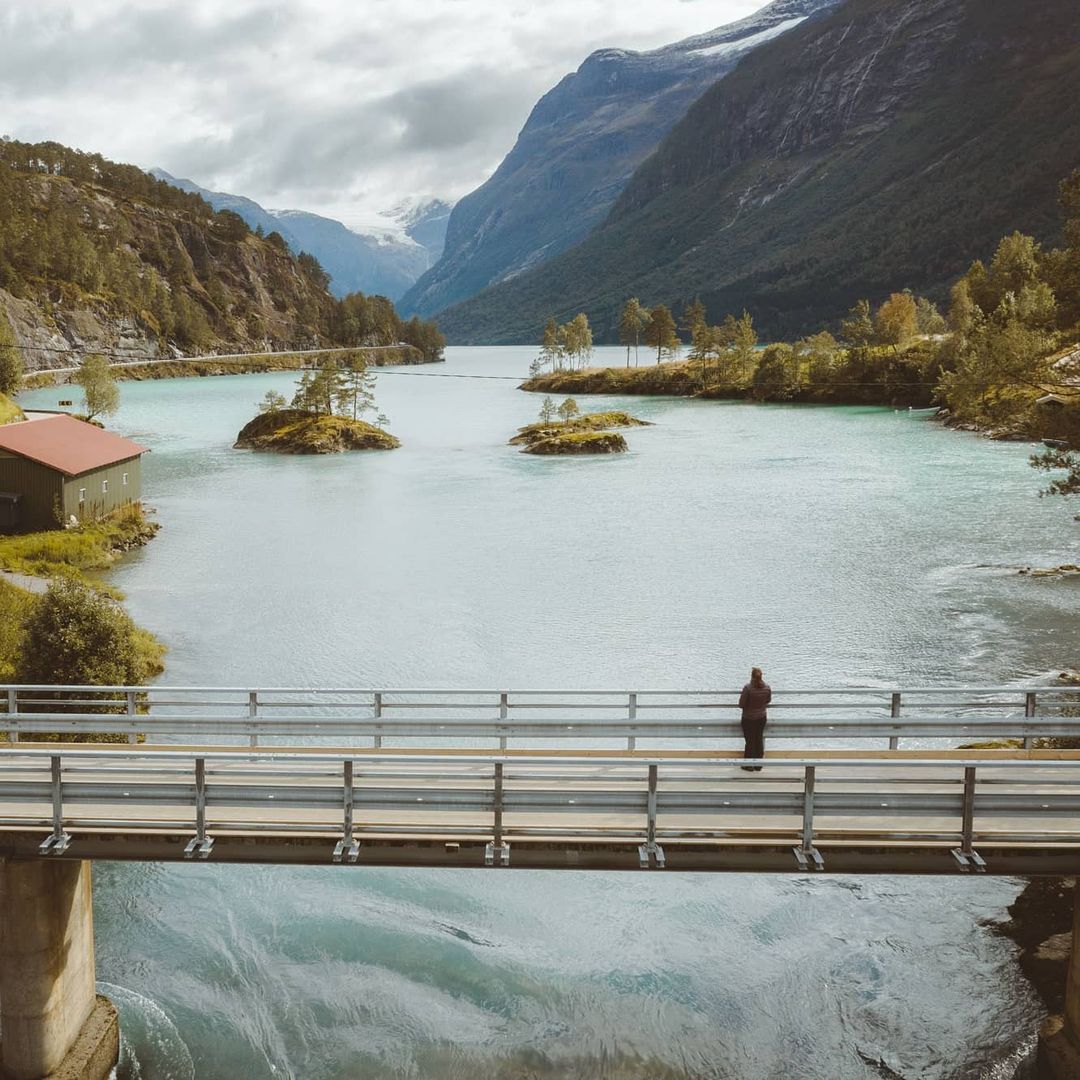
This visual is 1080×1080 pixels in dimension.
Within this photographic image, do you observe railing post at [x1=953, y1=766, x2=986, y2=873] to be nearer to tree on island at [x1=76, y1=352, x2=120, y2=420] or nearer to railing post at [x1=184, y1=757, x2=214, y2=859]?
railing post at [x1=184, y1=757, x2=214, y2=859]

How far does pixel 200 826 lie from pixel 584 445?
3710 inches

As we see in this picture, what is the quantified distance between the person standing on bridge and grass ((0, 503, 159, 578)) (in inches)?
1483

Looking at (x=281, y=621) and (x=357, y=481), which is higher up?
(x=357, y=481)

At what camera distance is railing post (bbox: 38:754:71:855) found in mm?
14133

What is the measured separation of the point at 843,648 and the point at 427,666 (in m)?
16.1

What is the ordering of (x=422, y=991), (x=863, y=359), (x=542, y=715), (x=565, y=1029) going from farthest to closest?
(x=863, y=359) → (x=542, y=715) → (x=422, y=991) → (x=565, y=1029)

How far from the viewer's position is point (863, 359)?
16125cm

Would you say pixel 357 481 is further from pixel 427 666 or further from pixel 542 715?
pixel 542 715

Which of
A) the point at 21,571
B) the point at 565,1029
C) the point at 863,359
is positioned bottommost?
the point at 565,1029

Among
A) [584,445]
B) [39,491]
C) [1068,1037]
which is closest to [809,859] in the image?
[1068,1037]

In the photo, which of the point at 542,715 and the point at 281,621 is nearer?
the point at 542,715

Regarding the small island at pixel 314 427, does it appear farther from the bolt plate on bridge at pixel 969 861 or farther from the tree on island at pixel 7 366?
the bolt plate on bridge at pixel 969 861

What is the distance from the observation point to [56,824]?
46.8 feet

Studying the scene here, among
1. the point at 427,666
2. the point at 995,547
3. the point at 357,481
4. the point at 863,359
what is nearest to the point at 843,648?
the point at 427,666
